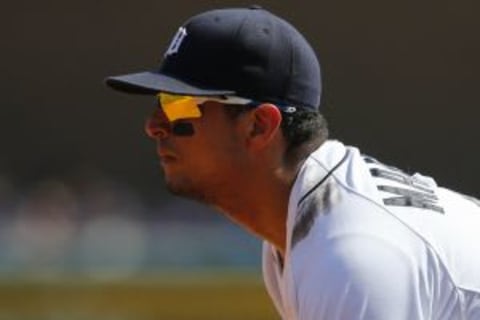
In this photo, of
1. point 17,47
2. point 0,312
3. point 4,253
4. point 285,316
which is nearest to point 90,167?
point 17,47

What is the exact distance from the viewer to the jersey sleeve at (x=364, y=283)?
93.4 inches

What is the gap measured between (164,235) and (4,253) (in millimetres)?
1132

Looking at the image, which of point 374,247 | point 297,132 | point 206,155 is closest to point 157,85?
point 206,155

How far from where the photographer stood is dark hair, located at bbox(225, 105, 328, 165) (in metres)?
2.73

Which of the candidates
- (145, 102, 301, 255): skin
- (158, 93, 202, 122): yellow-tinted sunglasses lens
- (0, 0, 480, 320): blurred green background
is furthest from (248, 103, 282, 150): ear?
(0, 0, 480, 320): blurred green background

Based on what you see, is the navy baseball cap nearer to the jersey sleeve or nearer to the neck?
the neck

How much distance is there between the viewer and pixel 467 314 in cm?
251

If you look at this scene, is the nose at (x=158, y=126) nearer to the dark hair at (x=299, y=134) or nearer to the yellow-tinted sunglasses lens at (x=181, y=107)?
the yellow-tinted sunglasses lens at (x=181, y=107)

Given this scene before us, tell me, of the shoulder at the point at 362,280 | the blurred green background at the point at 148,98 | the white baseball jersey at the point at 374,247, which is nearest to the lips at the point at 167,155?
the white baseball jersey at the point at 374,247

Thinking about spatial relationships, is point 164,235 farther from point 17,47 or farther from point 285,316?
point 285,316

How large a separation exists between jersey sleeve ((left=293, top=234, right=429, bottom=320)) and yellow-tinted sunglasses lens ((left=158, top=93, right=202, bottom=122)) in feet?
1.49

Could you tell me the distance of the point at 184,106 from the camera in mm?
2740

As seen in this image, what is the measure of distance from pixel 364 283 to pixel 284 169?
0.41m

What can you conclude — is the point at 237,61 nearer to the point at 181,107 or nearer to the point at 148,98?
the point at 181,107
